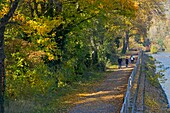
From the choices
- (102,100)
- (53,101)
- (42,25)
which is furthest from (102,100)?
(42,25)

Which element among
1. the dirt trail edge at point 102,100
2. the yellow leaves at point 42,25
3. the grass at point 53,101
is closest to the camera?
the grass at point 53,101

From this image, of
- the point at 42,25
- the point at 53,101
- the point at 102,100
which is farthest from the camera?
the point at 102,100

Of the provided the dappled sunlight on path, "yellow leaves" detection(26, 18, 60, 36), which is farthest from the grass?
"yellow leaves" detection(26, 18, 60, 36)

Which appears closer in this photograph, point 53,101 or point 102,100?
point 53,101

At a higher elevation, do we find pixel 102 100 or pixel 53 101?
pixel 53 101

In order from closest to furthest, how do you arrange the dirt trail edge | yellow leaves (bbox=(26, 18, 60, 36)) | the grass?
the grass, yellow leaves (bbox=(26, 18, 60, 36)), the dirt trail edge

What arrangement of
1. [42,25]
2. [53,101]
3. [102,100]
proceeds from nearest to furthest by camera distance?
[42,25] < [53,101] < [102,100]

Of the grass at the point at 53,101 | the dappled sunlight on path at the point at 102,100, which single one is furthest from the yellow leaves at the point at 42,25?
the dappled sunlight on path at the point at 102,100

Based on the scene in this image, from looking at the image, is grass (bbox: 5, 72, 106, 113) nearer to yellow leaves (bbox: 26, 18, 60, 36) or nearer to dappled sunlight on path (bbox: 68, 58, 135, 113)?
dappled sunlight on path (bbox: 68, 58, 135, 113)

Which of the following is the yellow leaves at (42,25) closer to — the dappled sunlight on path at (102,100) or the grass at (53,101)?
the grass at (53,101)

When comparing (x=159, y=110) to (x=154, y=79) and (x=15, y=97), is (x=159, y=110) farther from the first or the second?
(x=154, y=79)

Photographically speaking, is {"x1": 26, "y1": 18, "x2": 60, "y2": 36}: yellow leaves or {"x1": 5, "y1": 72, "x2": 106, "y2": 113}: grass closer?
{"x1": 5, "y1": 72, "x2": 106, "y2": 113}: grass

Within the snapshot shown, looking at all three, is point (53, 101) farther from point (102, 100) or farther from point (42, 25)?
point (42, 25)

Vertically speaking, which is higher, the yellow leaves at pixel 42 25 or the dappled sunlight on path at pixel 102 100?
the yellow leaves at pixel 42 25
